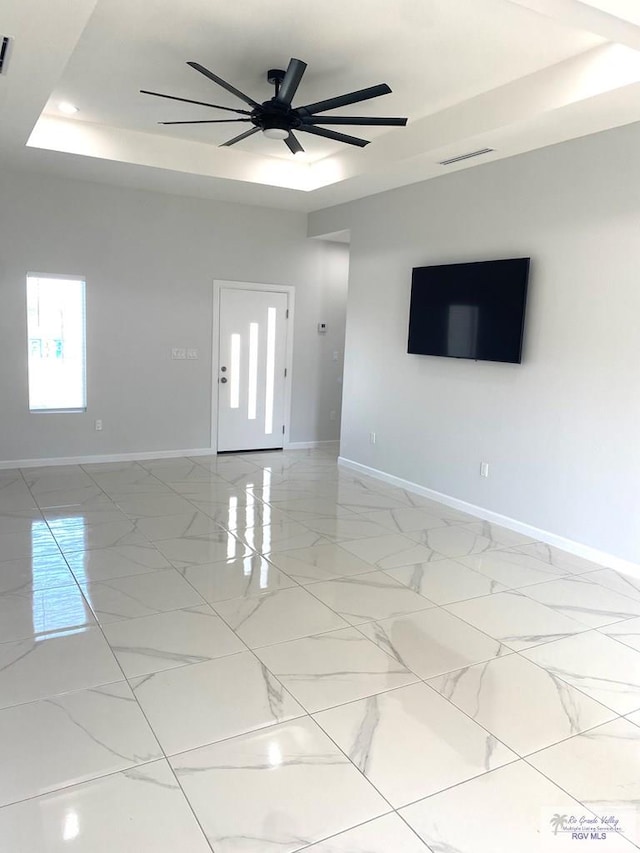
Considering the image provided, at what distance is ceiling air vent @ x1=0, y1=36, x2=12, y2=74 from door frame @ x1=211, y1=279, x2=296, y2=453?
362 centimetres

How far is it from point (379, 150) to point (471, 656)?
13.5 ft

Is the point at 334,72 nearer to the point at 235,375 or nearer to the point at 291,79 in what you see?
the point at 291,79

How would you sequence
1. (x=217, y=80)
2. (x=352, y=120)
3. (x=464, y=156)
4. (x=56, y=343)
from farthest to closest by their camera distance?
(x=56, y=343) < (x=464, y=156) < (x=352, y=120) < (x=217, y=80)

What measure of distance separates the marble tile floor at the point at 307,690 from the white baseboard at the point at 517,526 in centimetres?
16

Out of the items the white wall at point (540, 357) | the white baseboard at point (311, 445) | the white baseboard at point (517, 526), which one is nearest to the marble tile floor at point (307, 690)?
the white baseboard at point (517, 526)

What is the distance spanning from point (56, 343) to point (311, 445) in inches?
127

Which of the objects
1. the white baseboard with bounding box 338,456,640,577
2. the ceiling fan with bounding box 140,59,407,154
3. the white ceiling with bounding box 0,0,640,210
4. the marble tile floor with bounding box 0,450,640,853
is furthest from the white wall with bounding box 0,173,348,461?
the ceiling fan with bounding box 140,59,407,154

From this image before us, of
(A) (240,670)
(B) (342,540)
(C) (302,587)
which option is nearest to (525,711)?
(A) (240,670)

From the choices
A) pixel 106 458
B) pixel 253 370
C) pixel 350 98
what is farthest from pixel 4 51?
pixel 253 370

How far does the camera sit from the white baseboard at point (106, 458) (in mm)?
6265

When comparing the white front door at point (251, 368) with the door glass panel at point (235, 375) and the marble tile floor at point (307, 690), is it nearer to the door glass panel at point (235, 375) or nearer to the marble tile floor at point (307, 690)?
the door glass panel at point (235, 375)

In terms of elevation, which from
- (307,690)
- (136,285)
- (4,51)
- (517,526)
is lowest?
(307,690)

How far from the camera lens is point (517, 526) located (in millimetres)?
4844

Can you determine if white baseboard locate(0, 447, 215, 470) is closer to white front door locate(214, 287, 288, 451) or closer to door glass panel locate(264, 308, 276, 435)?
white front door locate(214, 287, 288, 451)
